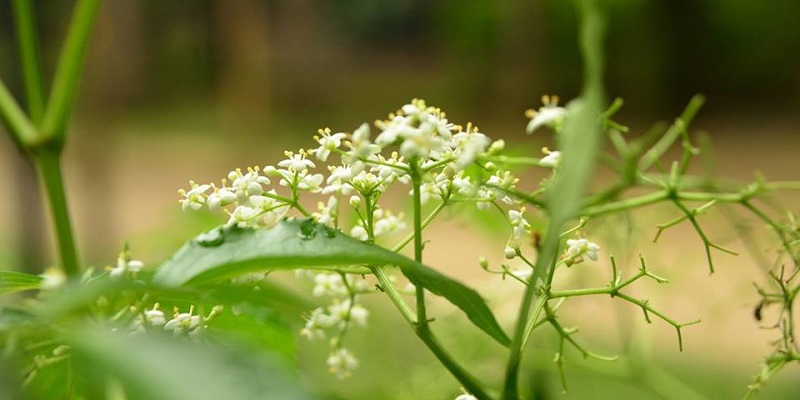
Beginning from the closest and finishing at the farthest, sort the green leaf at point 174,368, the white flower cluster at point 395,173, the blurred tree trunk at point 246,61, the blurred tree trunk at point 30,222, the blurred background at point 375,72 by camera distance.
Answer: the green leaf at point 174,368
the white flower cluster at point 395,173
the blurred tree trunk at point 30,222
the blurred background at point 375,72
the blurred tree trunk at point 246,61

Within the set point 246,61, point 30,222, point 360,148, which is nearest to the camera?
point 360,148

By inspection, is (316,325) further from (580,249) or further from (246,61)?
(246,61)

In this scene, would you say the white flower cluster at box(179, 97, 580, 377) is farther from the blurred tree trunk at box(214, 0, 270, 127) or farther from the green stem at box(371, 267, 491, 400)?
the blurred tree trunk at box(214, 0, 270, 127)

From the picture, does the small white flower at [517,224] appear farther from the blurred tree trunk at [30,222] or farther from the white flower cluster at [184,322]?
the blurred tree trunk at [30,222]

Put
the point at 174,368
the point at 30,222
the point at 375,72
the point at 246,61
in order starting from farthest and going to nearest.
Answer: the point at 375,72 < the point at 246,61 < the point at 30,222 < the point at 174,368

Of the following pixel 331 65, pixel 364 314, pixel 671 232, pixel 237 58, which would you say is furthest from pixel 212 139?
pixel 364 314

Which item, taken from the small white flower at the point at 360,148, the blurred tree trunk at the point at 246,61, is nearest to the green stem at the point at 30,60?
the small white flower at the point at 360,148

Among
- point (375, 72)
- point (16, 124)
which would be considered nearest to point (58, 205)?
point (16, 124)
